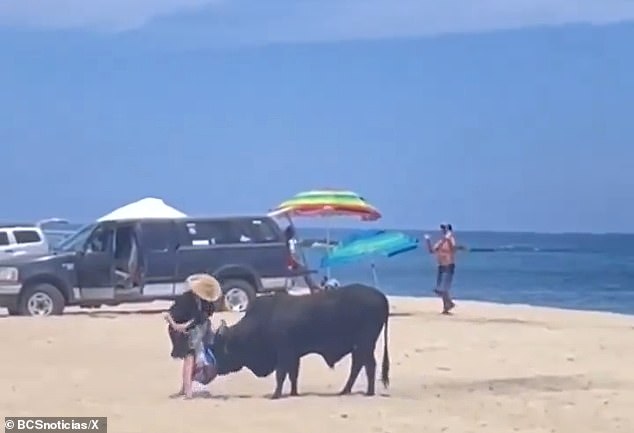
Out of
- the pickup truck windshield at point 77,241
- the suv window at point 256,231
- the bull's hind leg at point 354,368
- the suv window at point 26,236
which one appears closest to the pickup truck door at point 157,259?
the pickup truck windshield at point 77,241

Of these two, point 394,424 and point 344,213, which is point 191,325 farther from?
point 344,213

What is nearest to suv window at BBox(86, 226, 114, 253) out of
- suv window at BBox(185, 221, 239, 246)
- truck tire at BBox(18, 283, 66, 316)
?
truck tire at BBox(18, 283, 66, 316)

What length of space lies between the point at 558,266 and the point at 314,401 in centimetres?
9204

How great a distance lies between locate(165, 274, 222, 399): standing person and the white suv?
15468mm

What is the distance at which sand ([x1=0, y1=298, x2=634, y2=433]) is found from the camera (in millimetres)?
13523

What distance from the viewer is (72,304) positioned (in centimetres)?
2603

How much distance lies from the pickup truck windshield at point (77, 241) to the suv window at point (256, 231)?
2438mm

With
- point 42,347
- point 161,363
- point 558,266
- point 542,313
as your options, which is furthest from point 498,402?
point 558,266

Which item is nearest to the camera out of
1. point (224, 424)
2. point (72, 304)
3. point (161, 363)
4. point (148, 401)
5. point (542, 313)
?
point (224, 424)

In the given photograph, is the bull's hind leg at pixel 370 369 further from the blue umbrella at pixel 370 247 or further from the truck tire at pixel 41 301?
the blue umbrella at pixel 370 247

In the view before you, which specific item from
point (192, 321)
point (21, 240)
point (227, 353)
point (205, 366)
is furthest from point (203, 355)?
point (21, 240)

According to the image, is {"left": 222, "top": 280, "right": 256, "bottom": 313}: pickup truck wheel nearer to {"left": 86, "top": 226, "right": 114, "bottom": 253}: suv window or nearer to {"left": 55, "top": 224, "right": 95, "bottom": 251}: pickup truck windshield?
{"left": 86, "top": 226, "right": 114, "bottom": 253}: suv window

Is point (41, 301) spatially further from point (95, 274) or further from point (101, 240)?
point (101, 240)

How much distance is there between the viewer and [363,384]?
16.0 metres
